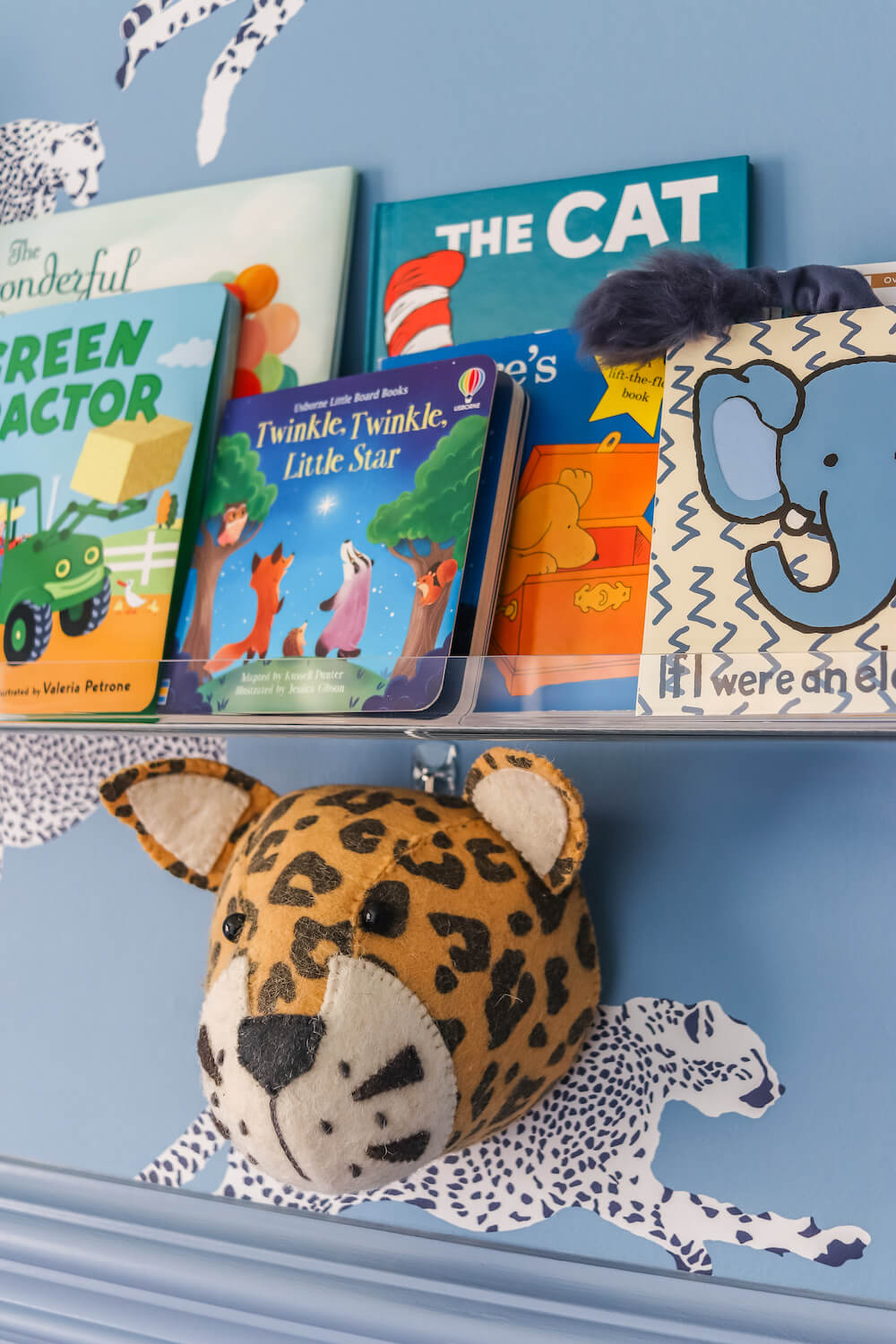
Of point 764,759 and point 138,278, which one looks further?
point 138,278

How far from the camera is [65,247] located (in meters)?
0.93

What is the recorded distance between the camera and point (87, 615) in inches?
30.5

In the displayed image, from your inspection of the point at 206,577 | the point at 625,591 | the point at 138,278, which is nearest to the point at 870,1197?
the point at 625,591

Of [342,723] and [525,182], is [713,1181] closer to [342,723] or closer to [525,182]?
[342,723]

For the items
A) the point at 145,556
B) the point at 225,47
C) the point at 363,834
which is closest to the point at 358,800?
the point at 363,834

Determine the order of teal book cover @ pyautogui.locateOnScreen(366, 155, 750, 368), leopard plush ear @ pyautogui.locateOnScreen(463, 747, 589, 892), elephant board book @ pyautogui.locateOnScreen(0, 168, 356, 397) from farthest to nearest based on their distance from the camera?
elephant board book @ pyautogui.locateOnScreen(0, 168, 356, 397) < teal book cover @ pyautogui.locateOnScreen(366, 155, 750, 368) < leopard plush ear @ pyautogui.locateOnScreen(463, 747, 589, 892)

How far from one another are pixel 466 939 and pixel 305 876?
0.10m

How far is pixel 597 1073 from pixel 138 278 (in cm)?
76

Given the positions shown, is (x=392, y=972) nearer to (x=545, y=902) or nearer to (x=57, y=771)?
(x=545, y=902)

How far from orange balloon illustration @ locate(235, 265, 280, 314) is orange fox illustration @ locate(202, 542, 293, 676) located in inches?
9.2

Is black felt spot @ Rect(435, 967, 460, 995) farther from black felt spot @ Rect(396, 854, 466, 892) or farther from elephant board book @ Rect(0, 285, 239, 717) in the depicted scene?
elephant board book @ Rect(0, 285, 239, 717)

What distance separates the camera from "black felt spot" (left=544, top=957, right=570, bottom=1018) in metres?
0.63

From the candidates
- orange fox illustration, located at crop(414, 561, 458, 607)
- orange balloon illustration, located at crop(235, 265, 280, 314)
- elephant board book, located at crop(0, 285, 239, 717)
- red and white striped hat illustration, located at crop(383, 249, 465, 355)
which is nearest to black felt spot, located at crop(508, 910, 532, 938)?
orange fox illustration, located at crop(414, 561, 458, 607)

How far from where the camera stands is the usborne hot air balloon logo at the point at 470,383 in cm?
68
